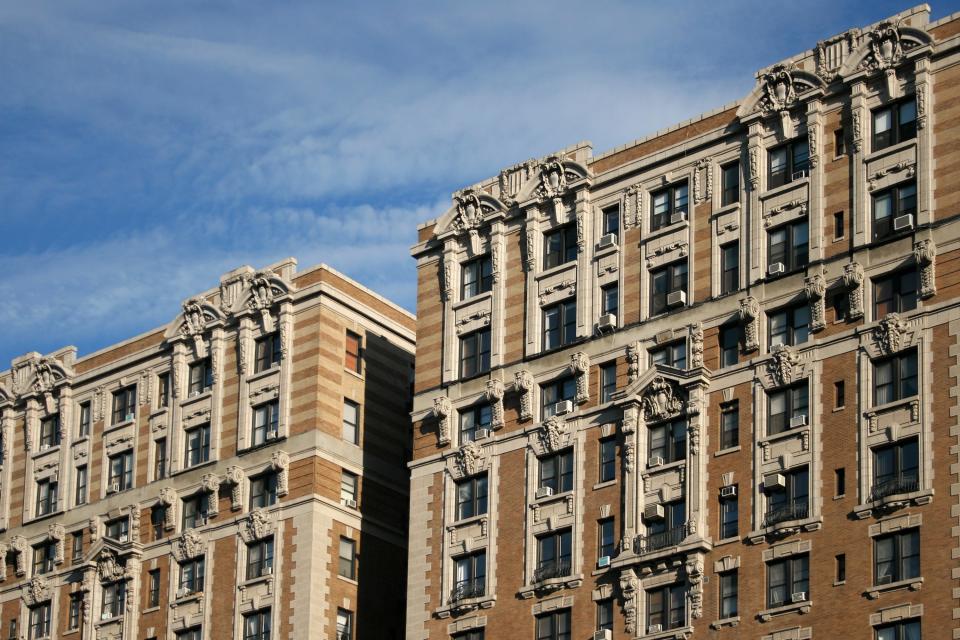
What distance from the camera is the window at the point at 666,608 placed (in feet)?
291

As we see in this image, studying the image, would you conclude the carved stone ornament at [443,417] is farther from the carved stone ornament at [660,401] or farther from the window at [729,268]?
the window at [729,268]

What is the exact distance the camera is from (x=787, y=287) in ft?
299

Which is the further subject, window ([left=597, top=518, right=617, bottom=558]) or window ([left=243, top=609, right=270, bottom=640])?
window ([left=243, top=609, right=270, bottom=640])

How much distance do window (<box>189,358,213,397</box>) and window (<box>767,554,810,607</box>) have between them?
35.9 m

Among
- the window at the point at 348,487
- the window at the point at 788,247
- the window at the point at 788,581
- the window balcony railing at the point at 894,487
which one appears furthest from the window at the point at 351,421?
the window balcony railing at the point at 894,487

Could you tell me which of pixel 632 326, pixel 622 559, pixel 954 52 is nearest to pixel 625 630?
pixel 622 559

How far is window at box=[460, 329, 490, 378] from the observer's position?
100688mm

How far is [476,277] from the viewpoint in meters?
103

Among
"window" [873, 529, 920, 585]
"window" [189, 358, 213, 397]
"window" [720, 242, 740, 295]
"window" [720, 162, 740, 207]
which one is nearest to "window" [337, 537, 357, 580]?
"window" [189, 358, 213, 397]

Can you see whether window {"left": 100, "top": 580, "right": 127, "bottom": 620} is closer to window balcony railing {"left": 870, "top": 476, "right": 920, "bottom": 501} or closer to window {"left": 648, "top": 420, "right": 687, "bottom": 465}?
window {"left": 648, "top": 420, "right": 687, "bottom": 465}

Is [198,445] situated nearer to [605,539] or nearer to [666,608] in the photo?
[605,539]

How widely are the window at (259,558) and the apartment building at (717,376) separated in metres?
8.42

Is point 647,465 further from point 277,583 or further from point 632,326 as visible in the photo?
point 277,583

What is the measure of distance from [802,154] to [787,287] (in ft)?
20.5
